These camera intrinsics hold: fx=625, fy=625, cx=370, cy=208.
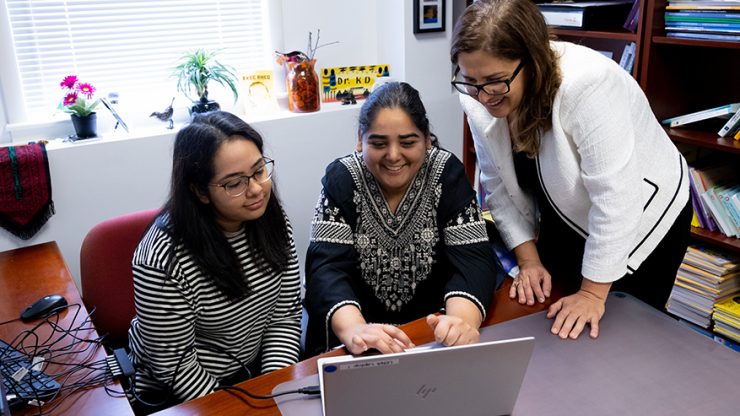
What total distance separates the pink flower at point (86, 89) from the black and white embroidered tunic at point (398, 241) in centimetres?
125

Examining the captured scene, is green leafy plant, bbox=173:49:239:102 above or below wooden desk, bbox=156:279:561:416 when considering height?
above

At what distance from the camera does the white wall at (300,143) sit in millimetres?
2254

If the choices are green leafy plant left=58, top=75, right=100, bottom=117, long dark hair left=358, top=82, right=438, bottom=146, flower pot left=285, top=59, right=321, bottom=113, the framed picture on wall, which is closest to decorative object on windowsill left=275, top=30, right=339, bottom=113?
flower pot left=285, top=59, right=321, bottom=113

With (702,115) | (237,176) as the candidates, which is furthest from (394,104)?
(702,115)

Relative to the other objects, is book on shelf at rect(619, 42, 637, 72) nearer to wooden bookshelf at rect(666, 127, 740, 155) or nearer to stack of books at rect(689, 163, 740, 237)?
wooden bookshelf at rect(666, 127, 740, 155)

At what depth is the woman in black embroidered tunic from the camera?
1.42m

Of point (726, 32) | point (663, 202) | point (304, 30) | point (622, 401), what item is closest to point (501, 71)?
point (663, 202)

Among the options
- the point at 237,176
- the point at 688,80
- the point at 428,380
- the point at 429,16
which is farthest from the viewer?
the point at 429,16

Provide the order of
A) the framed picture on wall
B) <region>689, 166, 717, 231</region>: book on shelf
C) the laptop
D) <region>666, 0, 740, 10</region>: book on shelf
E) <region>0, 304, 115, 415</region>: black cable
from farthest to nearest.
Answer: the framed picture on wall → <region>689, 166, 717, 231</region>: book on shelf → <region>666, 0, 740, 10</region>: book on shelf → <region>0, 304, 115, 415</region>: black cable → the laptop

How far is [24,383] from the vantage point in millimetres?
1171

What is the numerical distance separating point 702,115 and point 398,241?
1.38 meters

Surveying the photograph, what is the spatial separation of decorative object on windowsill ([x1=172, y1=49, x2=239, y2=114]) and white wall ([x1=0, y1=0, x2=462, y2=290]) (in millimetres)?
205

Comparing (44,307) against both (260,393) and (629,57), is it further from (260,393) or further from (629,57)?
(629,57)

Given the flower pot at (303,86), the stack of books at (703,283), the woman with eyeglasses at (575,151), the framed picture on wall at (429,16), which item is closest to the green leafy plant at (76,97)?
the flower pot at (303,86)
